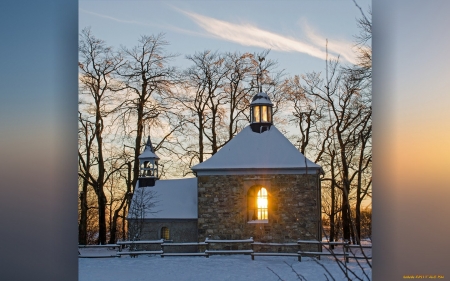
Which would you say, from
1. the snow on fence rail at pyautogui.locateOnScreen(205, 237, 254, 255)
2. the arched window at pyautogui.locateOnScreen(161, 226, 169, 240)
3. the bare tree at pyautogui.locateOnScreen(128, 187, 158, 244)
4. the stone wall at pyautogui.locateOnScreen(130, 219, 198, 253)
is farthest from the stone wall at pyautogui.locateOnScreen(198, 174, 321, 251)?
the bare tree at pyautogui.locateOnScreen(128, 187, 158, 244)

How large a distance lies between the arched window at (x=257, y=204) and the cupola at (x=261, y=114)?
70.7 inches

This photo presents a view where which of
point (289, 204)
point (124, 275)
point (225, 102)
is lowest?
point (124, 275)

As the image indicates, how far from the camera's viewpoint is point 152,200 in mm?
14352

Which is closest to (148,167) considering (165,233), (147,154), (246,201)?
(147,154)

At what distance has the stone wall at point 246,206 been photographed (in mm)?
13180

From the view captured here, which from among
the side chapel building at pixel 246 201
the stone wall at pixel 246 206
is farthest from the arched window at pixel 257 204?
the stone wall at pixel 246 206

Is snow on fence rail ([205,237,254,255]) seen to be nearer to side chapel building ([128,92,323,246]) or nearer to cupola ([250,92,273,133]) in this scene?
side chapel building ([128,92,323,246])

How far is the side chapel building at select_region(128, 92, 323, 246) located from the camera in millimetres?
13188

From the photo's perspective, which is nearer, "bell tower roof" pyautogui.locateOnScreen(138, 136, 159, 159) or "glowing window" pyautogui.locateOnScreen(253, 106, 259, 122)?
"glowing window" pyautogui.locateOnScreen(253, 106, 259, 122)

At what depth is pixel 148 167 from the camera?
1525 centimetres

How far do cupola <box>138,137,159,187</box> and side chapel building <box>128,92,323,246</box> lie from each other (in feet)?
3.79
